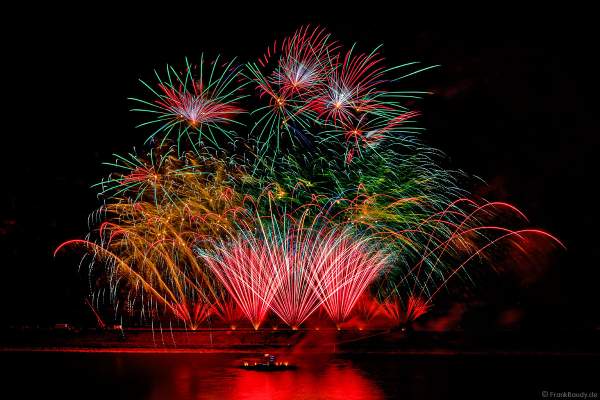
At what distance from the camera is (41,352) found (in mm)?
21984

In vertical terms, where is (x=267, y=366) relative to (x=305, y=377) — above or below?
above

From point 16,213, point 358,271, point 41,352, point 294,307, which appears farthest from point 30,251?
point 358,271

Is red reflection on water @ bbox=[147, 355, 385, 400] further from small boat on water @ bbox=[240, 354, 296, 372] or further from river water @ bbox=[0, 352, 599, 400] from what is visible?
small boat on water @ bbox=[240, 354, 296, 372]

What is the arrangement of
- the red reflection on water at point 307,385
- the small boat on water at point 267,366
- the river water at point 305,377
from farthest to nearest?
the small boat on water at point 267,366 < the river water at point 305,377 < the red reflection on water at point 307,385

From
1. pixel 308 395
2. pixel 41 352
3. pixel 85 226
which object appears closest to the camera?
pixel 308 395

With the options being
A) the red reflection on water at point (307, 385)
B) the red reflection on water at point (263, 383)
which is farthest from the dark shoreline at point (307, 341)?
the red reflection on water at point (307, 385)

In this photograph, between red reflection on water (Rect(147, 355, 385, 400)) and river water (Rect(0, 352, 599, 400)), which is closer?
red reflection on water (Rect(147, 355, 385, 400))

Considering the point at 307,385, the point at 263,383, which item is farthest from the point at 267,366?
the point at 307,385

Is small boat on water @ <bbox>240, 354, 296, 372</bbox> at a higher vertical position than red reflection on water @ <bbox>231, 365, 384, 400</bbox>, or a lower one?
higher

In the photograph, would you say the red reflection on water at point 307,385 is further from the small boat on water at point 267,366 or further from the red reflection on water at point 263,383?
the small boat on water at point 267,366

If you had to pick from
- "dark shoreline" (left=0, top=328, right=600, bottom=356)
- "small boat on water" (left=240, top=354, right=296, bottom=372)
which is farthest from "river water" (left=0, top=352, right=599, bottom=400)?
"dark shoreline" (left=0, top=328, right=600, bottom=356)

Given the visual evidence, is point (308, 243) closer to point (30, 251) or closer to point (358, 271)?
point (358, 271)

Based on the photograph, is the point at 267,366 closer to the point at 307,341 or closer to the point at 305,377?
the point at 305,377

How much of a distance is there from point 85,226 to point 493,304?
20.6 m
